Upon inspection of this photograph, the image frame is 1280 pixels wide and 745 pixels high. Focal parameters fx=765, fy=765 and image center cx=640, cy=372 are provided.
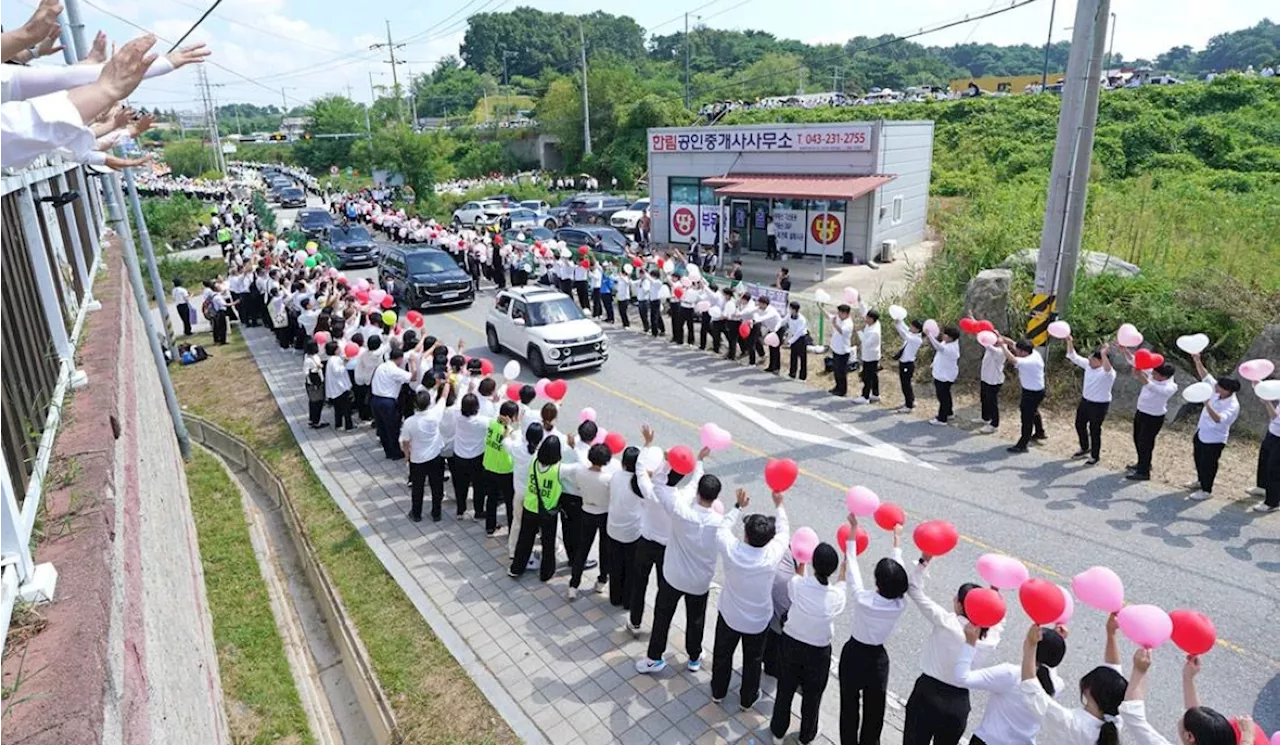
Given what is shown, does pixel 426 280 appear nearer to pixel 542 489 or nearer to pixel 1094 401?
pixel 542 489

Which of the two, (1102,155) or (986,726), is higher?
(1102,155)

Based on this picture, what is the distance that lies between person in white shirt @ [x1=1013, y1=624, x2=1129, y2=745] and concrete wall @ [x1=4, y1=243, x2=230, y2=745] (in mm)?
4636

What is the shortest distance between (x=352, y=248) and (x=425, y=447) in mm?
21012

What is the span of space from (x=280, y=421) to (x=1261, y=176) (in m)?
34.6

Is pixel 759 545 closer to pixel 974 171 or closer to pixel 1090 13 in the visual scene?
pixel 1090 13

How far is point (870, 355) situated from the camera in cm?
1291

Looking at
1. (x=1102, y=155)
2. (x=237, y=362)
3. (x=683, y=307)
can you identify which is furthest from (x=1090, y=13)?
(x=1102, y=155)

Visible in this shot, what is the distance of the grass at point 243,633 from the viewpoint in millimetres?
6663

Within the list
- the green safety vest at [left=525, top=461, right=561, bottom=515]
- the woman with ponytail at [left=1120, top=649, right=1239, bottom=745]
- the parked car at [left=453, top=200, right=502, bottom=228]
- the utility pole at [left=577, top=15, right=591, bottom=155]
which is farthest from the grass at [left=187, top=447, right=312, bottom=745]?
the utility pole at [left=577, top=15, right=591, bottom=155]

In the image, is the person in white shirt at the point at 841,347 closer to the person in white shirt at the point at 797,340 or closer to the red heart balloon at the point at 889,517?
the person in white shirt at the point at 797,340

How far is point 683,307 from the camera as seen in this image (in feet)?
56.2

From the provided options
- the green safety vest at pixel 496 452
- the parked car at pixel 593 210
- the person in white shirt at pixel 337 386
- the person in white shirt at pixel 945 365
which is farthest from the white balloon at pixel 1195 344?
the parked car at pixel 593 210

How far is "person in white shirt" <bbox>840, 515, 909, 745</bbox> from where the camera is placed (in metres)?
5.14

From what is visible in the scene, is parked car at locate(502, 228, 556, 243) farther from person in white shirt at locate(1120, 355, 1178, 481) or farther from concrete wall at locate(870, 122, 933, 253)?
person in white shirt at locate(1120, 355, 1178, 481)
